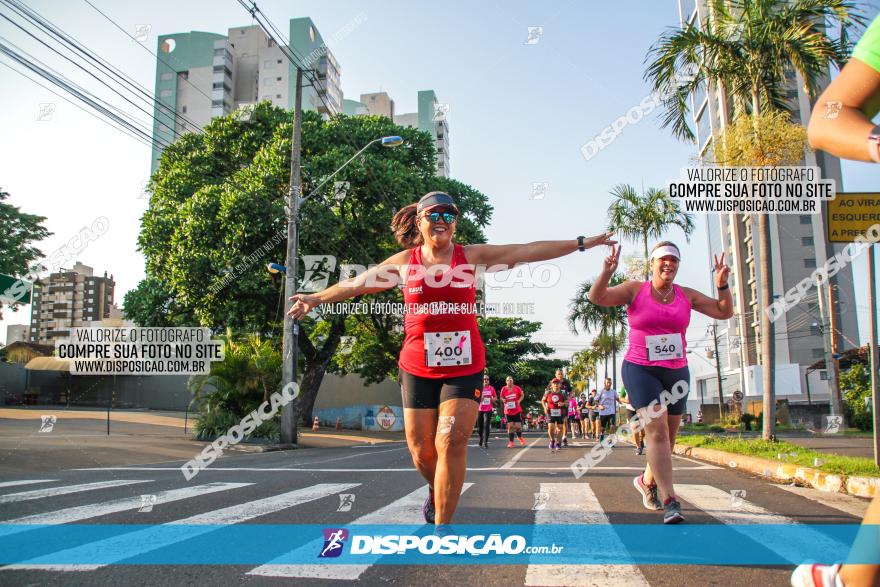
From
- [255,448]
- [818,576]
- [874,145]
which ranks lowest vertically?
[255,448]

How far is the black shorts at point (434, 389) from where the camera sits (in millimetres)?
4180

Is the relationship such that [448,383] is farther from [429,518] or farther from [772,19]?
[772,19]

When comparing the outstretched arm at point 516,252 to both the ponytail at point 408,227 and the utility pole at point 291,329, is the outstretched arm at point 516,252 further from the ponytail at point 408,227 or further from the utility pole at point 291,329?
the utility pole at point 291,329

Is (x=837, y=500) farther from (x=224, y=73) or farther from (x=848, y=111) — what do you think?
(x=224, y=73)

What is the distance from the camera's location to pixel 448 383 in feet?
13.8

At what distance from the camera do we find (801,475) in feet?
26.3

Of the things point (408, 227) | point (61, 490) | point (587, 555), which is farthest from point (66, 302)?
point (587, 555)

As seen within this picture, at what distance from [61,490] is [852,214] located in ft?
31.4

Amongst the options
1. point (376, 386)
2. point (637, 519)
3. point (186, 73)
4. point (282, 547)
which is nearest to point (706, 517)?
point (637, 519)

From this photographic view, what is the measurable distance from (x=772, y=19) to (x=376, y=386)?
35.2m

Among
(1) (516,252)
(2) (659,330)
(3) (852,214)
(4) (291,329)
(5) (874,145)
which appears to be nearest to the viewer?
(5) (874,145)

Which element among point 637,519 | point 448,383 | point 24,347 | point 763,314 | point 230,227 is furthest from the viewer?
point 24,347

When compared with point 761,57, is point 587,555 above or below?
below

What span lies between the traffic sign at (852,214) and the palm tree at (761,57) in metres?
5.43
